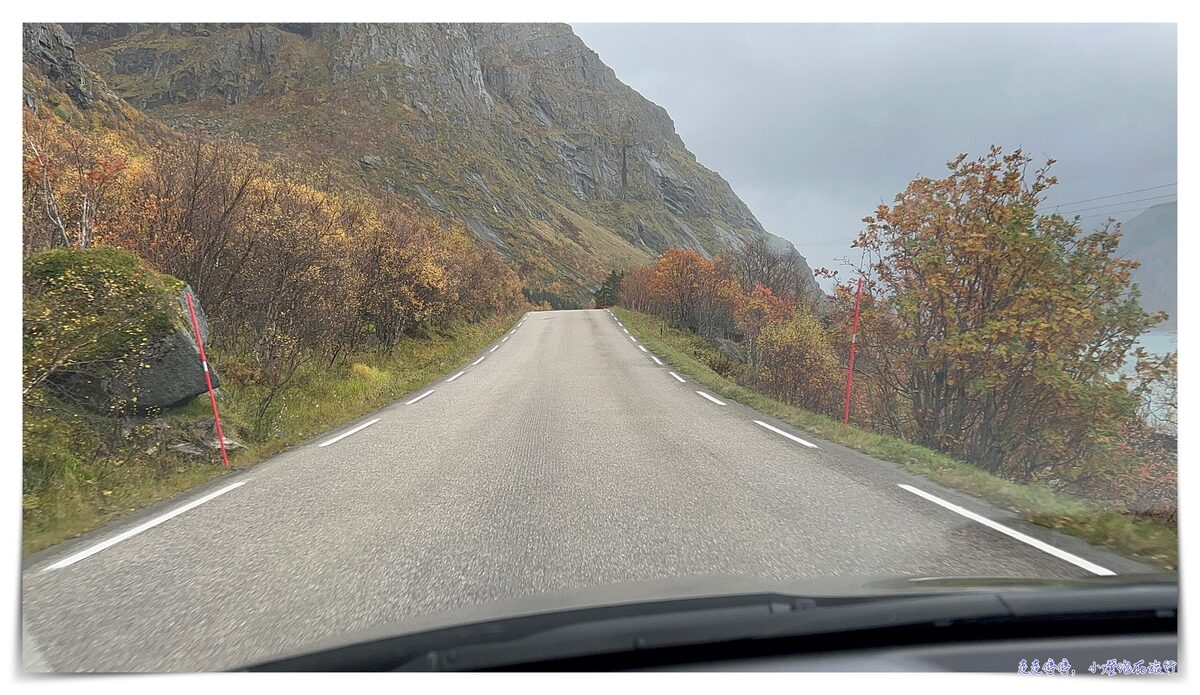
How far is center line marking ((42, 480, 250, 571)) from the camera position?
3.88m

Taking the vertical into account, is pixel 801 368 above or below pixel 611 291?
below

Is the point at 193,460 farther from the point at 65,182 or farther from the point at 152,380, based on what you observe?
the point at 65,182

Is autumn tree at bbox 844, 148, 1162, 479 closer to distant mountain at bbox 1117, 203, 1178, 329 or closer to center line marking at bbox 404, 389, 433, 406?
distant mountain at bbox 1117, 203, 1178, 329

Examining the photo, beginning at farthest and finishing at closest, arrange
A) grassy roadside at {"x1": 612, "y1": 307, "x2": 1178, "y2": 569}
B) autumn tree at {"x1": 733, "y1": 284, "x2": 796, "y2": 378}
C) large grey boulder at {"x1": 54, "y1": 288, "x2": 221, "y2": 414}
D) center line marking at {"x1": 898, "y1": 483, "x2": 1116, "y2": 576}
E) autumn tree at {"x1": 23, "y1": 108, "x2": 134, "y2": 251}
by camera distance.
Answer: autumn tree at {"x1": 733, "y1": 284, "x2": 796, "y2": 378} → autumn tree at {"x1": 23, "y1": 108, "x2": 134, "y2": 251} → large grey boulder at {"x1": 54, "y1": 288, "x2": 221, "y2": 414} → grassy roadside at {"x1": 612, "y1": 307, "x2": 1178, "y2": 569} → center line marking at {"x1": 898, "y1": 483, "x2": 1116, "y2": 576}

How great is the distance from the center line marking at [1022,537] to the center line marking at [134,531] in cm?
600

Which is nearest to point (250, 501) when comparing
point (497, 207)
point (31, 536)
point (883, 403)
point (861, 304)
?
point (31, 536)

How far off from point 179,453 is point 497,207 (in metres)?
90.5

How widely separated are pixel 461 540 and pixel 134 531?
2.50 meters

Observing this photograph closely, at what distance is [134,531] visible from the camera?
4434 mm

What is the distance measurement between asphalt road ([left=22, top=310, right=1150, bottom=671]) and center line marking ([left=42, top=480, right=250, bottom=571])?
0.03 m

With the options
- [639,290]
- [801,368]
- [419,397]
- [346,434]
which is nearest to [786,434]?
[346,434]

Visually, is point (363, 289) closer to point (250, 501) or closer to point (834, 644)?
point (250, 501)

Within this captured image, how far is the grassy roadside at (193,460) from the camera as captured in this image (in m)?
4.72

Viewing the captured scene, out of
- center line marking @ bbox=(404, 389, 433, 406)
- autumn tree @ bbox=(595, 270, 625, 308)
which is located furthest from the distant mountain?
autumn tree @ bbox=(595, 270, 625, 308)
